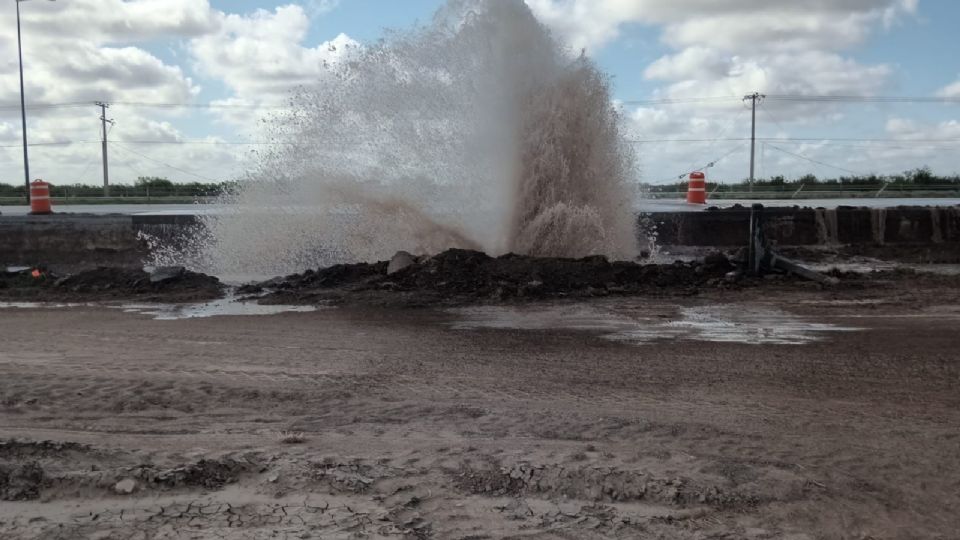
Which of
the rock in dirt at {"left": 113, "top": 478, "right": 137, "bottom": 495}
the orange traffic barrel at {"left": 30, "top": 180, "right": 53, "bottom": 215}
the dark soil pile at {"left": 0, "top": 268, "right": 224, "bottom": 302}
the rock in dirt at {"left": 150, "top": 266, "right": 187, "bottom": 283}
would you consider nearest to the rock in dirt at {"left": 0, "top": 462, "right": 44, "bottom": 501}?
the rock in dirt at {"left": 113, "top": 478, "right": 137, "bottom": 495}

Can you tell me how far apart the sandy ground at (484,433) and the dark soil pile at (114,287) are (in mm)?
3039

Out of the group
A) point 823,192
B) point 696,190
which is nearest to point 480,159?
point 696,190

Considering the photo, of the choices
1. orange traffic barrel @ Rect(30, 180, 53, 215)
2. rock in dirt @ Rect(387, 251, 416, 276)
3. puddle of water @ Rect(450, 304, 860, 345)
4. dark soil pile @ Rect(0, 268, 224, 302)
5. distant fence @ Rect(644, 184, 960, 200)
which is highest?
distant fence @ Rect(644, 184, 960, 200)

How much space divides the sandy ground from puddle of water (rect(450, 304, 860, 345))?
94mm

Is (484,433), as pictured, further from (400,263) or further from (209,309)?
(400,263)

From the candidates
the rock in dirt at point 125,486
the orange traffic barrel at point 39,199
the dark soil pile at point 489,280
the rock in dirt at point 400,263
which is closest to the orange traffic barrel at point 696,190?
the dark soil pile at point 489,280

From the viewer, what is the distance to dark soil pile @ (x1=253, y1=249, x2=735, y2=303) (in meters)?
11.1

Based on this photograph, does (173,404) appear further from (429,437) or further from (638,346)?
(638,346)

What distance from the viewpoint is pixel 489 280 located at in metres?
11.4

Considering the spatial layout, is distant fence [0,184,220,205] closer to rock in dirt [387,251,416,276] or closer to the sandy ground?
rock in dirt [387,251,416,276]

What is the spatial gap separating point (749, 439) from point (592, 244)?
9.33 metres

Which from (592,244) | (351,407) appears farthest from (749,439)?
(592,244)

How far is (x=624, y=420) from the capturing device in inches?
201

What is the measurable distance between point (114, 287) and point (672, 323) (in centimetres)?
868
